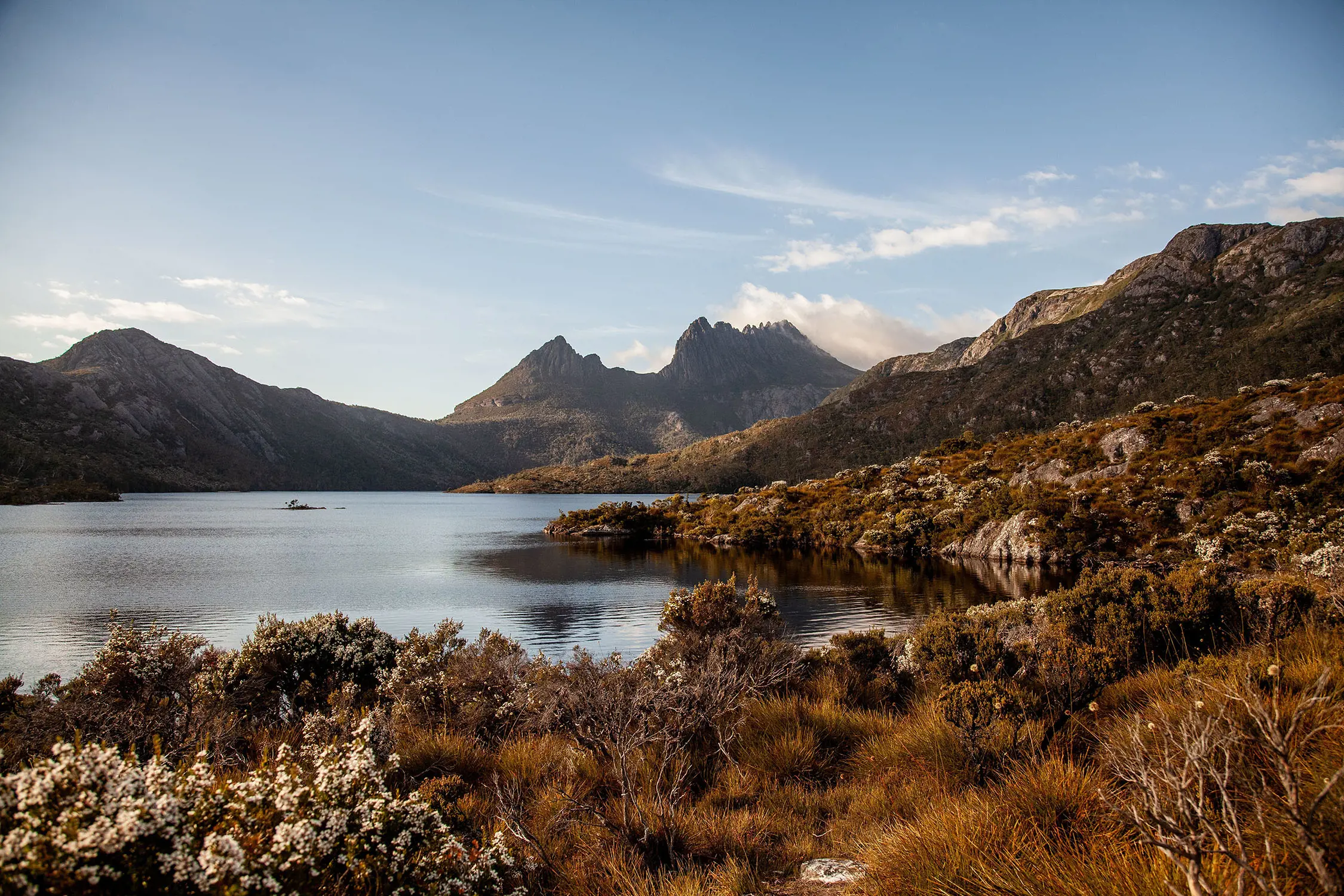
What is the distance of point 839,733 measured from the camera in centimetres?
864

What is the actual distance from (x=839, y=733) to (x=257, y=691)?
36.6ft

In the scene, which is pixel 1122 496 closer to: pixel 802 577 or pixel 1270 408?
pixel 1270 408

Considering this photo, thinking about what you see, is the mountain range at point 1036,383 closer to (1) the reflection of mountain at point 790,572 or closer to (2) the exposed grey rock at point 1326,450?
(2) the exposed grey rock at point 1326,450

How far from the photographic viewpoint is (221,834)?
3.12 metres

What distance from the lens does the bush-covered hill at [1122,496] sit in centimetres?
3353

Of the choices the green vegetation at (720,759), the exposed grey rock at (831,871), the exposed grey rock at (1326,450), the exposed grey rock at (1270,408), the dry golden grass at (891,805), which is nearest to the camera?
the green vegetation at (720,759)

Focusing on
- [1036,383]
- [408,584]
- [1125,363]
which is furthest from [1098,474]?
[1036,383]

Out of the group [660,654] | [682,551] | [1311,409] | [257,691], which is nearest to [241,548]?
[682,551]

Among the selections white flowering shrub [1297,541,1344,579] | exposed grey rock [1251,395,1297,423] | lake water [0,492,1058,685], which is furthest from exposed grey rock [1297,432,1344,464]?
white flowering shrub [1297,541,1344,579]

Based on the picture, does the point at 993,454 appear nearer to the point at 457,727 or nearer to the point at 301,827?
the point at 457,727

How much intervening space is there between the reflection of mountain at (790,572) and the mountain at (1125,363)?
198 ft

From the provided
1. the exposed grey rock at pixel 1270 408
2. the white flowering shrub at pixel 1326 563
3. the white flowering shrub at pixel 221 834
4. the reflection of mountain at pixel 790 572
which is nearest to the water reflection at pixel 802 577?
the reflection of mountain at pixel 790 572

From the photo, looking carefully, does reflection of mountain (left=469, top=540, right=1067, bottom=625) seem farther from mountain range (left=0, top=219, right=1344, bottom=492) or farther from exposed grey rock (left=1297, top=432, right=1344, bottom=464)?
mountain range (left=0, top=219, right=1344, bottom=492)

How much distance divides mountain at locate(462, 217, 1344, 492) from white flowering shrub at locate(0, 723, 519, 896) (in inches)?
3908
